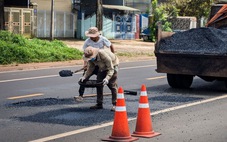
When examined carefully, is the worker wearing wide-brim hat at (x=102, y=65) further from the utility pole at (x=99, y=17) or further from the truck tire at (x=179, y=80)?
the utility pole at (x=99, y=17)

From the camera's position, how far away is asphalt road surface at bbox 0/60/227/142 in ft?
30.7

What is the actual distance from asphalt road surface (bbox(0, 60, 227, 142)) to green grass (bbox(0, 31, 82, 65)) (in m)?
5.85

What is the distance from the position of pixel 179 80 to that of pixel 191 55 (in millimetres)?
989

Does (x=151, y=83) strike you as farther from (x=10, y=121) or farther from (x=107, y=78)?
(x=10, y=121)

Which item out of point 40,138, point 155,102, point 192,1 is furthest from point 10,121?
point 192,1

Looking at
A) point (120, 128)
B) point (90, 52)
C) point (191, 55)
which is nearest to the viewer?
point (120, 128)

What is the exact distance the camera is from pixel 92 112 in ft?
37.8

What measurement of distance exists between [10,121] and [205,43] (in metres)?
6.40

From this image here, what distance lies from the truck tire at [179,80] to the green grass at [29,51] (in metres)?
8.95

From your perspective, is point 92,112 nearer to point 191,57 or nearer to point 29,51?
point 191,57

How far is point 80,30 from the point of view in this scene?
45750 mm

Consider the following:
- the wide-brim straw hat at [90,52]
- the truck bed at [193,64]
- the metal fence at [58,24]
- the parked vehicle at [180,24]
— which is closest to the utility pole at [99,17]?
the metal fence at [58,24]

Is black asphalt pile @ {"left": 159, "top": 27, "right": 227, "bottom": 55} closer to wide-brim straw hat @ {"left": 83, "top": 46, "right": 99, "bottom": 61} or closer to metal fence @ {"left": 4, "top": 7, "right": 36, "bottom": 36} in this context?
wide-brim straw hat @ {"left": 83, "top": 46, "right": 99, "bottom": 61}

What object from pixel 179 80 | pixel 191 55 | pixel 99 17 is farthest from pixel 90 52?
pixel 99 17
